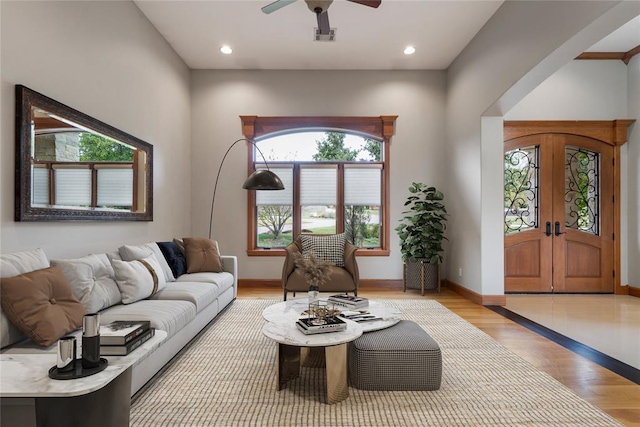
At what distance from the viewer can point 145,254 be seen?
365 cm

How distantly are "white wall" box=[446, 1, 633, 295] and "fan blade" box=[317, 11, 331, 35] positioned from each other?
202cm

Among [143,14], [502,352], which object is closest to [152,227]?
[143,14]

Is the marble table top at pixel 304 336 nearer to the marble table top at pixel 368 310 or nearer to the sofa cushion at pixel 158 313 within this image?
the marble table top at pixel 368 310

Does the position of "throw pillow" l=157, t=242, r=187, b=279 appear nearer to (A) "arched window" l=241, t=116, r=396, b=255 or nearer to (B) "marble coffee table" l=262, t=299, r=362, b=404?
(A) "arched window" l=241, t=116, r=396, b=255

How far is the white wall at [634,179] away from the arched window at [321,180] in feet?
11.6

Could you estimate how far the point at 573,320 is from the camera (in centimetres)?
413

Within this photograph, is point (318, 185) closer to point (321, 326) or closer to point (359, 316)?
point (359, 316)

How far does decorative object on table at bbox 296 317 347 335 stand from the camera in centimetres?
235

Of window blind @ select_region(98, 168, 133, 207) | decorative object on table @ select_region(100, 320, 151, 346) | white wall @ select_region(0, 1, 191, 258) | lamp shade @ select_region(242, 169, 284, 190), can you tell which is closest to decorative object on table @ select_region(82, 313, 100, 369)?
decorative object on table @ select_region(100, 320, 151, 346)

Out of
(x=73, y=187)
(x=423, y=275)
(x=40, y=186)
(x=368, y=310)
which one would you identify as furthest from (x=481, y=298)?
(x=40, y=186)

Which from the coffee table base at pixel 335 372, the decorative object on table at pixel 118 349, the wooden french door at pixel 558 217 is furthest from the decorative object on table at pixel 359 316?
the wooden french door at pixel 558 217

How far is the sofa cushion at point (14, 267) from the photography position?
1991 millimetres

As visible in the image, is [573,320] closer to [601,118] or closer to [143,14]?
[601,118]

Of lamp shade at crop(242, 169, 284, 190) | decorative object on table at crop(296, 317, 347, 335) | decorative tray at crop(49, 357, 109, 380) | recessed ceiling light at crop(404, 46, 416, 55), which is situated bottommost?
decorative object on table at crop(296, 317, 347, 335)
